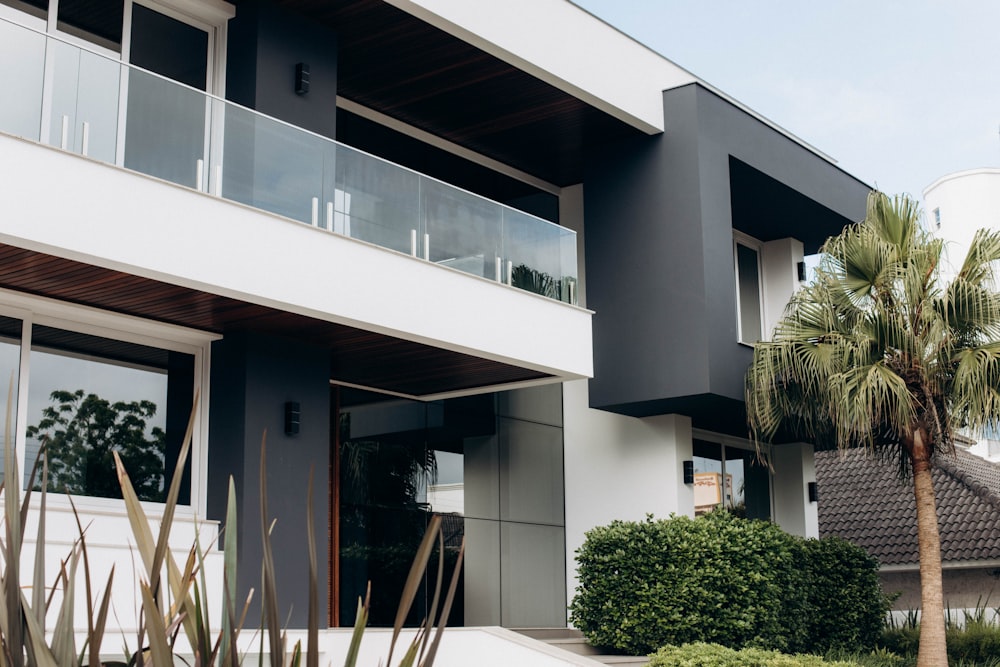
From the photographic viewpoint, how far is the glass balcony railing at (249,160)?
9227 mm

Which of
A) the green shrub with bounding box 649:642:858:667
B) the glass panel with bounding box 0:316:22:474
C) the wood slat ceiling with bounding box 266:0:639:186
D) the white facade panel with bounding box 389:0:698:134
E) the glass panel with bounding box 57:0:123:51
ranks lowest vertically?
the green shrub with bounding box 649:642:858:667

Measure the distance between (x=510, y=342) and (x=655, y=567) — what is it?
335 centimetres

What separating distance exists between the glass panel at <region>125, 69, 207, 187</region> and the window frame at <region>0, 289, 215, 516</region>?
167 cm

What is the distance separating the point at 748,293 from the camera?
63.1 ft

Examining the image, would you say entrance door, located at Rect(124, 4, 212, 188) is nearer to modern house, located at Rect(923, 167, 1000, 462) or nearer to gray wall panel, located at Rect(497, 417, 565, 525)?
gray wall panel, located at Rect(497, 417, 565, 525)

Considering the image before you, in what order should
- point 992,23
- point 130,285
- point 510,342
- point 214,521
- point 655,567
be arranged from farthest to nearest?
1. point 992,23
2. point 655,567
3. point 510,342
4. point 214,521
5. point 130,285

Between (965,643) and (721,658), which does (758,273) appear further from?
(721,658)

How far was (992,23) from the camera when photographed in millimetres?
46125

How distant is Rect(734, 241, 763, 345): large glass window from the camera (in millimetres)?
18953

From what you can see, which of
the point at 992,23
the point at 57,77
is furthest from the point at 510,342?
the point at 992,23

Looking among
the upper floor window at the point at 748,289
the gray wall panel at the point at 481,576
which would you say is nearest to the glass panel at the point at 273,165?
the gray wall panel at the point at 481,576

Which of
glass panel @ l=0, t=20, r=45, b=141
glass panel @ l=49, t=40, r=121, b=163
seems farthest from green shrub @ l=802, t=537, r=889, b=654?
glass panel @ l=0, t=20, r=45, b=141

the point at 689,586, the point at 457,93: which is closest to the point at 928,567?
the point at 689,586

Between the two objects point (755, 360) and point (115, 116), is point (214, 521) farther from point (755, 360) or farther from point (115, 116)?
point (755, 360)
